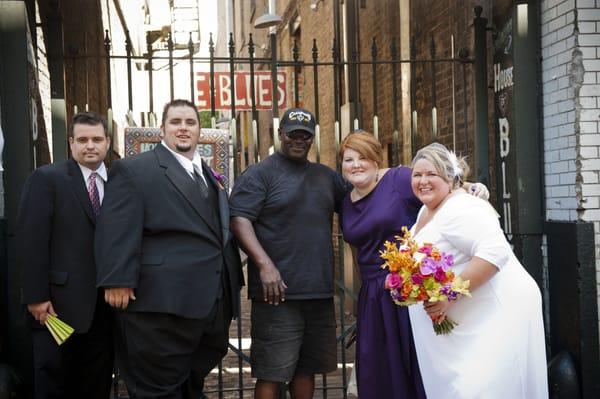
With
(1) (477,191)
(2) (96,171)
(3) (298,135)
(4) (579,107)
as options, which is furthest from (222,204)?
(4) (579,107)

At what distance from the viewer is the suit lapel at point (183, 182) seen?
3855 millimetres

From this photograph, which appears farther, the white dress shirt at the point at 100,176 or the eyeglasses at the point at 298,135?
the eyeglasses at the point at 298,135

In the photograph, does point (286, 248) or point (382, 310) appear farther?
point (286, 248)

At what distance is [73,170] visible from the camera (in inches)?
158

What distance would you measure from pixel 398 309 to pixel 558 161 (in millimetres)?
1581

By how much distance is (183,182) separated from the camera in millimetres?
3879

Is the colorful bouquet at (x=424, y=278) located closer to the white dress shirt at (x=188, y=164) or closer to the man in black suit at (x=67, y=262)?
the white dress shirt at (x=188, y=164)

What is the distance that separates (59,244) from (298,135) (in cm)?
150

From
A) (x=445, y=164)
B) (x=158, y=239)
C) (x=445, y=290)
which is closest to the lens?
(x=445, y=290)

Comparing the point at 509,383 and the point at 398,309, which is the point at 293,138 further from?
the point at 509,383

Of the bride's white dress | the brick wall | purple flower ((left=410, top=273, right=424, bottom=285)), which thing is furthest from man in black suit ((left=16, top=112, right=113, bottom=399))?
the brick wall

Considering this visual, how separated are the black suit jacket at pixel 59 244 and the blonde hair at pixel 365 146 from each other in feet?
4.98

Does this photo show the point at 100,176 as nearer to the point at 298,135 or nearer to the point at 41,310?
the point at 41,310

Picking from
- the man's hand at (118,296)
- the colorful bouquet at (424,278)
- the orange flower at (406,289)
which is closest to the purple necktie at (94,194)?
the man's hand at (118,296)
